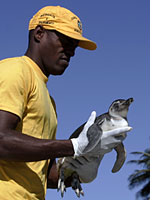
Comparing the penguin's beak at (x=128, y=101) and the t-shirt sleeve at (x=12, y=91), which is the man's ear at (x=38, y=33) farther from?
the penguin's beak at (x=128, y=101)

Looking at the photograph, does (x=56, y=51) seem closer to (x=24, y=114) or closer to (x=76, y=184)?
(x=24, y=114)

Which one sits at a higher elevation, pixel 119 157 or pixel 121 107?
pixel 121 107

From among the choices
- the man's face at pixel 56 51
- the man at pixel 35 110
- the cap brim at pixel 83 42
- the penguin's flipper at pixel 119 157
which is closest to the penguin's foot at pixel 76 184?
the man at pixel 35 110

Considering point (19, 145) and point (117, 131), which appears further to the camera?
point (117, 131)

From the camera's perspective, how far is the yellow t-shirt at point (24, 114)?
2.82 meters

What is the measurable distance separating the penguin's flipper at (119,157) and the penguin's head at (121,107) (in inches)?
18.3

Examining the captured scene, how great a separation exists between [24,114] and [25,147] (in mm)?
299

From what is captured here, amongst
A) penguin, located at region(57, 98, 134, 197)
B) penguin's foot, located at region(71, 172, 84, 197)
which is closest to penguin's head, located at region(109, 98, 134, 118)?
penguin, located at region(57, 98, 134, 197)

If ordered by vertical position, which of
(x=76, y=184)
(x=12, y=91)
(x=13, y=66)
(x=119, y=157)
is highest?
(x=13, y=66)

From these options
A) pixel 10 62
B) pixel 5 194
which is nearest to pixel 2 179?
pixel 5 194

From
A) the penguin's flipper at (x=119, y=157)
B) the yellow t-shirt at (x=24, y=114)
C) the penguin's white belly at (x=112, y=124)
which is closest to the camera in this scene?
the yellow t-shirt at (x=24, y=114)

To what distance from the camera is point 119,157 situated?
349 cm

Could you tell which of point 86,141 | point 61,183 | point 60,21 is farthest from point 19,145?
point 60,21
